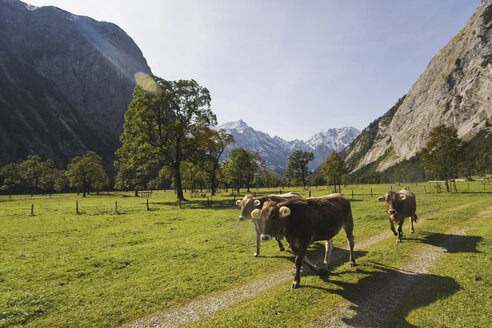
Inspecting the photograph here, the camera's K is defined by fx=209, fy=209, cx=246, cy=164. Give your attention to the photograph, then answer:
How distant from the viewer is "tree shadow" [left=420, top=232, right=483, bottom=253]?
11234 millimetres

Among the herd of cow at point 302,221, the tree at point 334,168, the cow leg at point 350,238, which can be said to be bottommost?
the cow leg at point 350,238

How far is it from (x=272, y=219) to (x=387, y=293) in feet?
15.8

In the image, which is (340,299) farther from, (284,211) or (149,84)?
(149,84)

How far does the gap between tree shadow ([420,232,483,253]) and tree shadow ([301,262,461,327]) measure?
4.79 metres

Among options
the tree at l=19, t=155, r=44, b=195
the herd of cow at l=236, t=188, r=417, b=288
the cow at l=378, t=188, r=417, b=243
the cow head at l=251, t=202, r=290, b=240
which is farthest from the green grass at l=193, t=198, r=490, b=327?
the tree at l=19, t=155, r=44, b=195

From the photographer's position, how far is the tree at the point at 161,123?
3709 cm

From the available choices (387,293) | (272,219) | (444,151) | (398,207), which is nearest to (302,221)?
(272,219)

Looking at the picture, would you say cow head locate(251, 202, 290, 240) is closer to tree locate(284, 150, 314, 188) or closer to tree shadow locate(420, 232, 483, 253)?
tree shadow locate(420, 232, 483, 253)

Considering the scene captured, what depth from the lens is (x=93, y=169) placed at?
2773 inches

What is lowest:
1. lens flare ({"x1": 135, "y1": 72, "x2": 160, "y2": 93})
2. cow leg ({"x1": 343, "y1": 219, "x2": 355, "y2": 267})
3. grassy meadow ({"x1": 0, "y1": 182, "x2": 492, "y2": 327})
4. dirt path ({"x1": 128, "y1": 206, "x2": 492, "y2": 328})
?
dirt path ({"x1": 128, "y1": 206, "x2": 492, "y2": 328})

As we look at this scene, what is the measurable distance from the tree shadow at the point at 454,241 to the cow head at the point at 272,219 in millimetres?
10503

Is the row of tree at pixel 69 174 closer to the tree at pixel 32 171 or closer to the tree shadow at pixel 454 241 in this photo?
the tree at pixel 32 171

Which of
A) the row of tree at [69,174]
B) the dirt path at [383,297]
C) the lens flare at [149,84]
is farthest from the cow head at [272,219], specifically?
the row of tree at [69,174]

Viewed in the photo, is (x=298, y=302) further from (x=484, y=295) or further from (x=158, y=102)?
(x=158, y=102)
